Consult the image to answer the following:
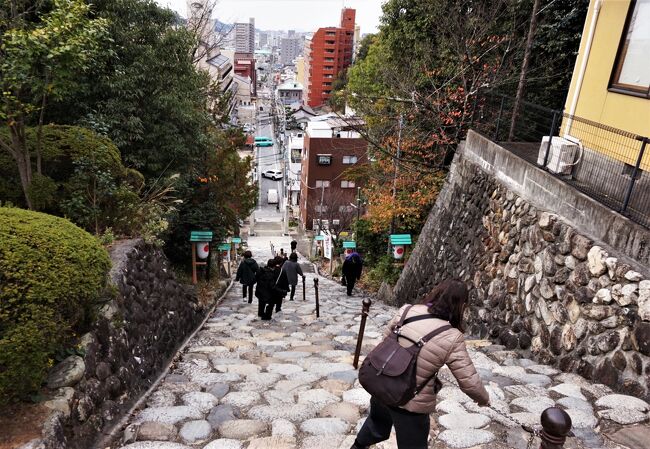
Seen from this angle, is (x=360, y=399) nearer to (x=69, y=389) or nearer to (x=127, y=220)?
(x=69, y=389)

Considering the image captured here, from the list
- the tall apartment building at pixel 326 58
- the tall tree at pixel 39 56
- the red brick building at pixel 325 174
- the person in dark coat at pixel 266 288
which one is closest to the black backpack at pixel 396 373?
the tall tree at pixel 39 56

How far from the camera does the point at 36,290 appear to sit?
3041 millimetres

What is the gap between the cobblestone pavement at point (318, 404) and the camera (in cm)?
381

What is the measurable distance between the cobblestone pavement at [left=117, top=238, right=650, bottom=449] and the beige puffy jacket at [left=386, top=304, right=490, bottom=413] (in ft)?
4.16

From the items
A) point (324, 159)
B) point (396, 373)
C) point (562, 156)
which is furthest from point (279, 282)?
point (324, 159)

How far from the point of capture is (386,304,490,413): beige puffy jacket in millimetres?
2678

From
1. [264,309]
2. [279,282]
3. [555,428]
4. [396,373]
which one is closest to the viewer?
[555,428]

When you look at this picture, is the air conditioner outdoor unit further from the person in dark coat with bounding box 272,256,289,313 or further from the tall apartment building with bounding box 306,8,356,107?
the tall apartment building with bounding box 306,8,356,107

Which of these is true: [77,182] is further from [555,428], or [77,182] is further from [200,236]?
[555,428]

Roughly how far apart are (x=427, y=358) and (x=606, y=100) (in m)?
6.88

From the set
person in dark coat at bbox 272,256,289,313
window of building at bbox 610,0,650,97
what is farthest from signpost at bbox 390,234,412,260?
window of building at bbox 610,0,650,97

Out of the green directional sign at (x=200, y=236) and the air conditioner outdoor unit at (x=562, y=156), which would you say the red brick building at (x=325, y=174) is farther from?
the air conditioner outdoor unit at (x=562, y=156)

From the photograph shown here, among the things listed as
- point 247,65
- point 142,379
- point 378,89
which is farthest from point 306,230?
point 247,65

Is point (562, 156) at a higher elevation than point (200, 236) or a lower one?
higher
